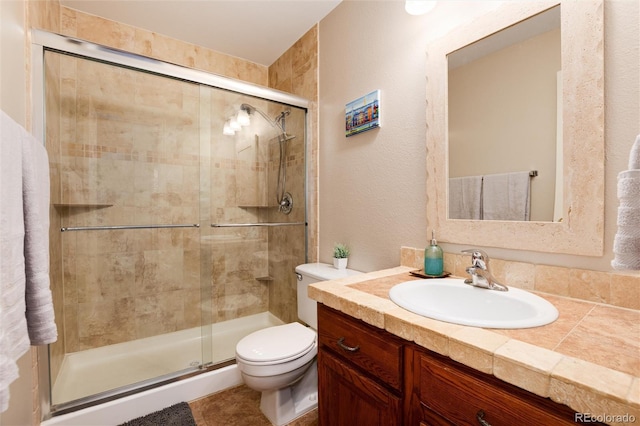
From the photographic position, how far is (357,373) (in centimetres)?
93

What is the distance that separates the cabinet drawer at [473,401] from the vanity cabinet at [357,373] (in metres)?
0.09

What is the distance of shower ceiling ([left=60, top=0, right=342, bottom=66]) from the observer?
1.91m

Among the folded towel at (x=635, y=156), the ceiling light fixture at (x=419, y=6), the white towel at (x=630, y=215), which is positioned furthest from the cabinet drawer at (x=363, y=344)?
the ceiling light fixture at (x=419, y=6)

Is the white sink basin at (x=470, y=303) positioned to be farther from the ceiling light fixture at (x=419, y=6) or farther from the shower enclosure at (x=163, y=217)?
the shower enclosure at (x=163, y=217)

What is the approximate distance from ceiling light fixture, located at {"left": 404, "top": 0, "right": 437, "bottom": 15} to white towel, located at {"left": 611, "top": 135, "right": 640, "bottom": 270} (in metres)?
1.07

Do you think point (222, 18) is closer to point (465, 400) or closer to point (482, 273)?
point (482, 273)

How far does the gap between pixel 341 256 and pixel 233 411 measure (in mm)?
1070

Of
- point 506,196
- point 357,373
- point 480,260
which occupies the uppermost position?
point 506,196

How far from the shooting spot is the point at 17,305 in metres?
0.65

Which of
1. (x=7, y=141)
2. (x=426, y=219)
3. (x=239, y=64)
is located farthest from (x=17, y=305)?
(x=239, y=64)

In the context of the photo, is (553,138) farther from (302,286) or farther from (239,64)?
(239,64)

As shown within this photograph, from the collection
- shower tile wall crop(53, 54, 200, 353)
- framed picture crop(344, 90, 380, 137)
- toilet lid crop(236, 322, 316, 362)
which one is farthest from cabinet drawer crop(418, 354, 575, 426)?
shower tile wall crop(53, 54, 200, 353)

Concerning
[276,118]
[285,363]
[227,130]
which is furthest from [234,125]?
[285,363]

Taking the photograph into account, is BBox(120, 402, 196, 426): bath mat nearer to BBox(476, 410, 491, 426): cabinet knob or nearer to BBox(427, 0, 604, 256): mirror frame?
BBox(476, 410, 491, 426): cabinet knob
